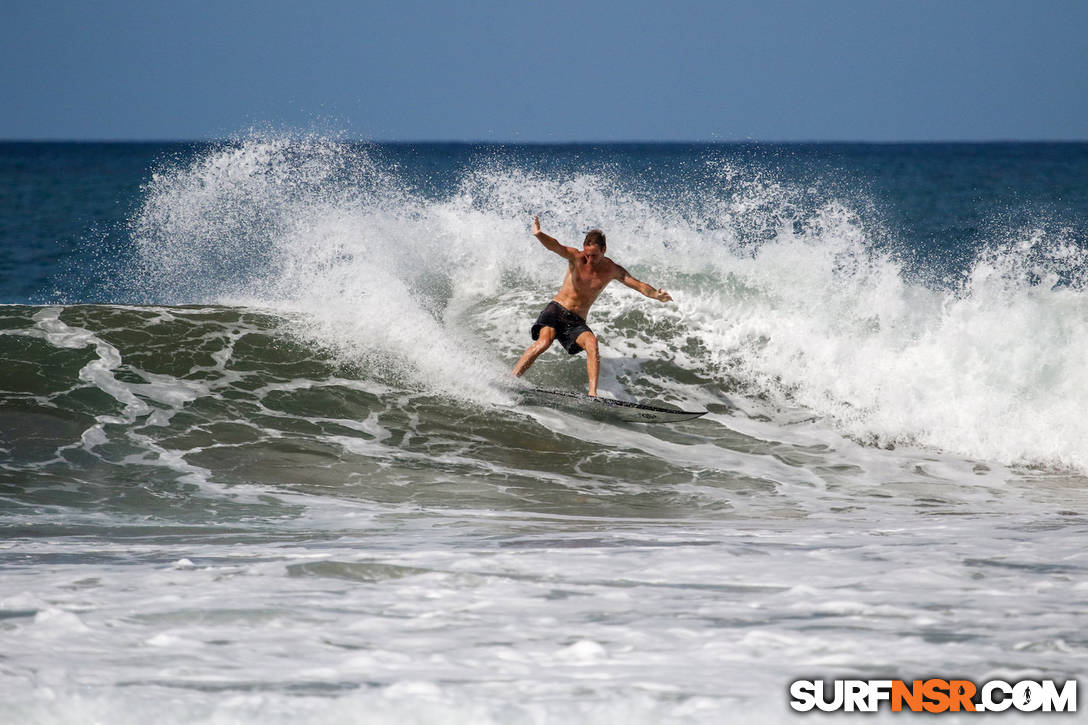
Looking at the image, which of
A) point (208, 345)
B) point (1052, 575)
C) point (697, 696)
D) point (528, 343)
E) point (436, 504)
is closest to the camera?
point (697, 696)

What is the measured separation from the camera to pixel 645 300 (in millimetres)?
12258

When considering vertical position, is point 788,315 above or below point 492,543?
above

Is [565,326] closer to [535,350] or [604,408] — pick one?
[535,350]

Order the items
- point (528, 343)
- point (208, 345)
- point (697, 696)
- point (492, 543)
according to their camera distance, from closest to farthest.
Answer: point (697, 696), point (492, 543), point (208, 345), point (528, 343)

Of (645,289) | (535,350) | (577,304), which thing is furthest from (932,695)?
(577,304)

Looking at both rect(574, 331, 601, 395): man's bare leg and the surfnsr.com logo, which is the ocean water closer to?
the surfnsr.com logo

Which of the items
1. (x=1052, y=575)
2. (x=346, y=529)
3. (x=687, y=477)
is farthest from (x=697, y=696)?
(x=687, y=477)

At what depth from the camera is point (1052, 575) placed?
4.75 m

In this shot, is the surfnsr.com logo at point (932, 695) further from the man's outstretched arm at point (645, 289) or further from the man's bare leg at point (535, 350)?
the man's bare leg at point (535, 350)

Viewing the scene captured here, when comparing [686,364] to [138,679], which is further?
[686,364]

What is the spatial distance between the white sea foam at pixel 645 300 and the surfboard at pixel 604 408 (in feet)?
1.92

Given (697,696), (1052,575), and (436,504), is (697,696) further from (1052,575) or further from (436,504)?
(436,504)

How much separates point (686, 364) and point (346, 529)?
18.7ft

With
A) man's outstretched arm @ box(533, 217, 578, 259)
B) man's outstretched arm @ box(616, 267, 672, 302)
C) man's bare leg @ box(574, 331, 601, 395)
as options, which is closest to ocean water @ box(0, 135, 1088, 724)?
man's bare leg @ box(574, 331, 601, 395)
